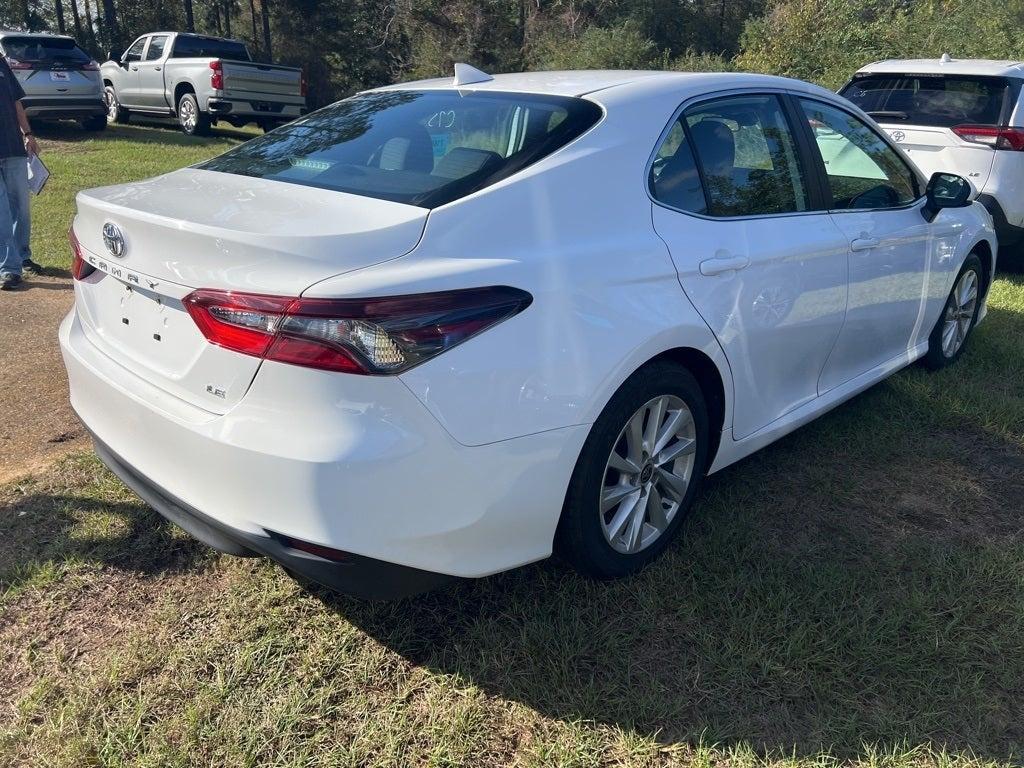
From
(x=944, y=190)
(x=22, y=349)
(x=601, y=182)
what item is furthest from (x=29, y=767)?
(x=944, y=190)

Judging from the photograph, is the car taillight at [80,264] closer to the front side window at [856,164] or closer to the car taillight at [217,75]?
the front side window at [856,164]

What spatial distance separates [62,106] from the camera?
13961mm

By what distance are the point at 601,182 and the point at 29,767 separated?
7.26ft

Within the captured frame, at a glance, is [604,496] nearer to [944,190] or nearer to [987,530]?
[987,530]

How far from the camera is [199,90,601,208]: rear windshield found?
2543 mm

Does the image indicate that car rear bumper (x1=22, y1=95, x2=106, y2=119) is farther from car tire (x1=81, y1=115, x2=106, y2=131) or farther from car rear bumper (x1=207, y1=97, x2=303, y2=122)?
car rear bumper (x1=207, y1=97, x2=303, y2=122)

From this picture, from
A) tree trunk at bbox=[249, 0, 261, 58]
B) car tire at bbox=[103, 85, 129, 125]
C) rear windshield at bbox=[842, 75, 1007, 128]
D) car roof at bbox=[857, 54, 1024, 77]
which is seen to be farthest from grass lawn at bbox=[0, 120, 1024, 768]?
tree trunk at bbox=[249, 0, 261, 58]

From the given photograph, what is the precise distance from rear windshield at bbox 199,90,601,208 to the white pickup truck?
42.8 feet

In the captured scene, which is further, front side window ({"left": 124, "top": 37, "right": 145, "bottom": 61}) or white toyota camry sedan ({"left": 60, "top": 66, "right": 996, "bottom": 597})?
front side window ({"left": 124, "top": 37, "right": 145, "bottom": 61})

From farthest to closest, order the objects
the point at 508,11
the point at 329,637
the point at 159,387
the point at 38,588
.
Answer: the point at 508,11 < the point at 38,588 < the point at 329,637 < the point at 159,387

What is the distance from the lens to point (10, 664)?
8.20ft

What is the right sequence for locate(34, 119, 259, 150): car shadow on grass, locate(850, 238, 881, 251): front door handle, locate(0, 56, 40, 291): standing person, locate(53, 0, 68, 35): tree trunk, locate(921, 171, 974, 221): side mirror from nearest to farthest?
locate(850, 238, 881, 251): front door handle → locate(921, 171, 974, 221): side mirror → locate(0, 56, 40, 291): standing person → locate(34, 119, 259, 150): car shadow on grass → locate(53, 0, 68, 35): tree trunk

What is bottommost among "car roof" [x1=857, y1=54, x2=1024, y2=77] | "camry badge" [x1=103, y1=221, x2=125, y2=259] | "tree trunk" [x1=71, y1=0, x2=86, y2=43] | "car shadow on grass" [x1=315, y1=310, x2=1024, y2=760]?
"car shadow on grass" [x1=315, y1=310, x2=1024, y2=760]

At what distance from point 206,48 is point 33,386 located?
14.3m
